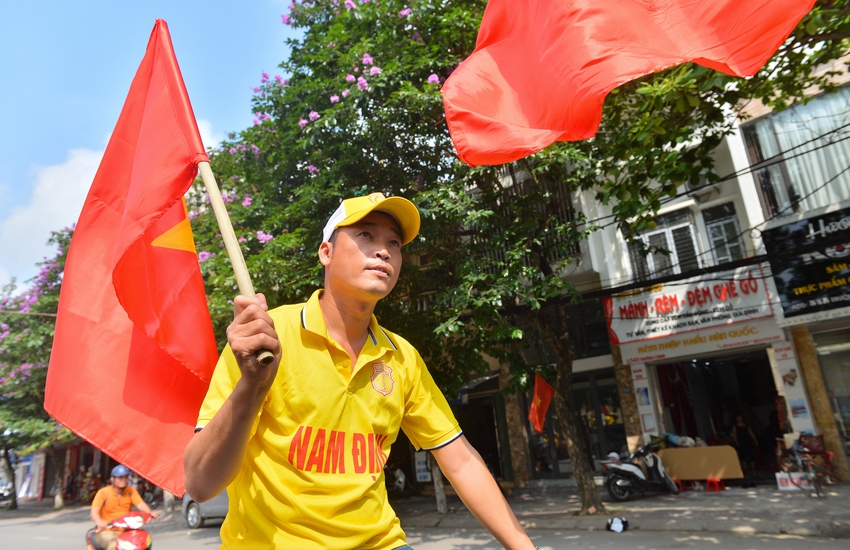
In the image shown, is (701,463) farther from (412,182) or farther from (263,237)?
(263,237)

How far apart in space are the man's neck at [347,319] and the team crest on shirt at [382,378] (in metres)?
0.08

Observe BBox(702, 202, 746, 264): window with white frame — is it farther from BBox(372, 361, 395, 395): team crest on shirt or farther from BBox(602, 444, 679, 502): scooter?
BBox(372, 361, 395, 395): team crest on shirt

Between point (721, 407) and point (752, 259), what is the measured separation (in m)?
5.48

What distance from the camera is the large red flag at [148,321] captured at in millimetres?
2184

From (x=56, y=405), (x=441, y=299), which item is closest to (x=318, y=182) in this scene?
(x=441, y=299)

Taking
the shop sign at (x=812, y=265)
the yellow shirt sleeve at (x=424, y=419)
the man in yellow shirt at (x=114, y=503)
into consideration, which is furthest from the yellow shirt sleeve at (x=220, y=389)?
the shop sign at (x=812, y=265)

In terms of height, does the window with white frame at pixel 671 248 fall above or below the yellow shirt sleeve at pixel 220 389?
above

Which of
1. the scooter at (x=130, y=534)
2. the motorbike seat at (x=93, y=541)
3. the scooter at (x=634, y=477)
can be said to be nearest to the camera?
the scooter at (x=130, y=534)

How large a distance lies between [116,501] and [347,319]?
22.8ft

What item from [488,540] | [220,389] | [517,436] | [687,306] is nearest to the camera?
[220,389]

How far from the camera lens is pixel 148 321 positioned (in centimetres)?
223

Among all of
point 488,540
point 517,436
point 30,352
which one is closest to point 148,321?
point 488,540

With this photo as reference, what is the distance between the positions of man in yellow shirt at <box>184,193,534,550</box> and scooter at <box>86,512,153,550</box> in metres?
6.16

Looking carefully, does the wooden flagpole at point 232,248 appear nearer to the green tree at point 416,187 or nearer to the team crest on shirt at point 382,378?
the team crest on shirt at point 382,378
